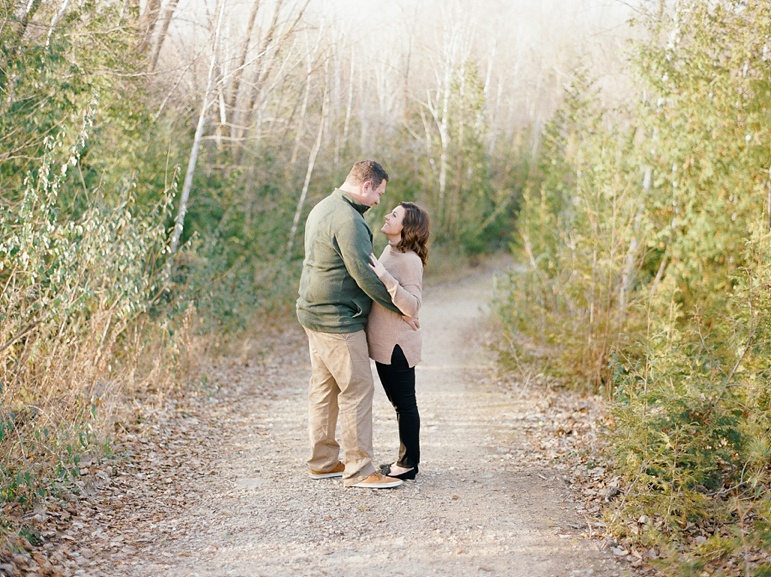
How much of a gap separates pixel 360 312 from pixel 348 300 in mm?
121

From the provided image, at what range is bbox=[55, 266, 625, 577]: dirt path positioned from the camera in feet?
13.5

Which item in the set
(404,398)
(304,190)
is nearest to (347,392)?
(404,398)

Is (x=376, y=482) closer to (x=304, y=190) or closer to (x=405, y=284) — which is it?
(x=405, y=284)

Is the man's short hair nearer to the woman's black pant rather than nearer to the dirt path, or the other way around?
the woman's black pant

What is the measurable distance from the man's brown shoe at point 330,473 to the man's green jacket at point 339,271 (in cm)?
109

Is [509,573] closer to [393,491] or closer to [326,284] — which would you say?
[393,491]

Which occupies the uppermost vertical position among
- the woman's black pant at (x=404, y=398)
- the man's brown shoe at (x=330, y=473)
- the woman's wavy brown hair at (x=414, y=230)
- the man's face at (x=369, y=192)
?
the man's face at (x=369, y=192)

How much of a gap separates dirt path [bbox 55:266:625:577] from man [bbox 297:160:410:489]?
391mm

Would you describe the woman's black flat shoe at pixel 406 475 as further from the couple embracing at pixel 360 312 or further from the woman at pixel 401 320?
the woman at pixel 401 320

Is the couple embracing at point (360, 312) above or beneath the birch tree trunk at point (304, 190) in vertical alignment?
beneath

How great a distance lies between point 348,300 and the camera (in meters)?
5.10

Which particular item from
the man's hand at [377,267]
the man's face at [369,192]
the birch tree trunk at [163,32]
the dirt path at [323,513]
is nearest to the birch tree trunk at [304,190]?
the birch tree trunk at [163,32]

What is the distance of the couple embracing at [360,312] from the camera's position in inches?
197

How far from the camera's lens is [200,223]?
1092cm
